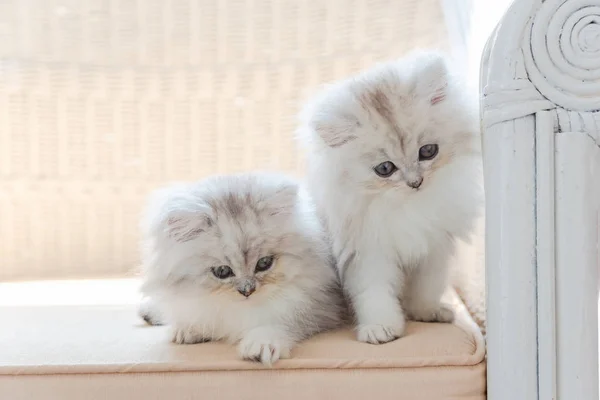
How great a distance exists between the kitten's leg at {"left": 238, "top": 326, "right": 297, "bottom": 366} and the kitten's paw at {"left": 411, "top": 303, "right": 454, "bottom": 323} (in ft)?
1.05

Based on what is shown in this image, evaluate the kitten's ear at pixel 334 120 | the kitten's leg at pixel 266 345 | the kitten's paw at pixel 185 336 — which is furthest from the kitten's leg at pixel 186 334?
the kitten's ear at pixel 334 120

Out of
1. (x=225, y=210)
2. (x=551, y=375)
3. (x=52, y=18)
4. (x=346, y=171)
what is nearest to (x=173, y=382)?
(x=225, y=210)

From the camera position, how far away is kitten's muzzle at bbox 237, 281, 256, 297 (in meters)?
1.30

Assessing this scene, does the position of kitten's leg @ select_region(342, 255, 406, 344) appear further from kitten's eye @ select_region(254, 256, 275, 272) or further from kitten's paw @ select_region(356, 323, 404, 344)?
kitten's eye @ select_region(254, 256, 275, 272)

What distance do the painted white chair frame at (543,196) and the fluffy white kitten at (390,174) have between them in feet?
0.67

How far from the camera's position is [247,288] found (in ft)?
4.28

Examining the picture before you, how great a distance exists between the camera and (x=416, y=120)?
129 centimetres

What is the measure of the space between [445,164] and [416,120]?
0.11m

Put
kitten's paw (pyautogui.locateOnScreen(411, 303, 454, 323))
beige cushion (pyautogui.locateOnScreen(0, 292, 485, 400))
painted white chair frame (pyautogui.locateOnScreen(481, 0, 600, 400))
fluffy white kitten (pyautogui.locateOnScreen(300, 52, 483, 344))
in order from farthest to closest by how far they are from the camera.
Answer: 1. kitten's paw (pyautogui.locateOnScreen(411, 303, 454, 323))
2. fluffy white kitten (pyautogui.locateOnScreen(300, 52, 483, 344))
3. beige cushion (pyautogui.locateOnScreen(0, 292, 485, 400))
4. painted white chair frame (pyautogui.locateOnScreen(481, 0, 600, 400))

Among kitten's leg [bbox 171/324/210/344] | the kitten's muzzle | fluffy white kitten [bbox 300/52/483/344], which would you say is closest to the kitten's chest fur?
fluffy white kitten [bbox 300/52/483/344]

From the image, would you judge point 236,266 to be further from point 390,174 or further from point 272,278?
point 390,174

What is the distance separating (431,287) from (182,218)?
1.81 ft

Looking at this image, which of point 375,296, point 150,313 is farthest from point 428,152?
point 150,313

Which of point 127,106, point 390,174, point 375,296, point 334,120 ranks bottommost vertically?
point 375,296
